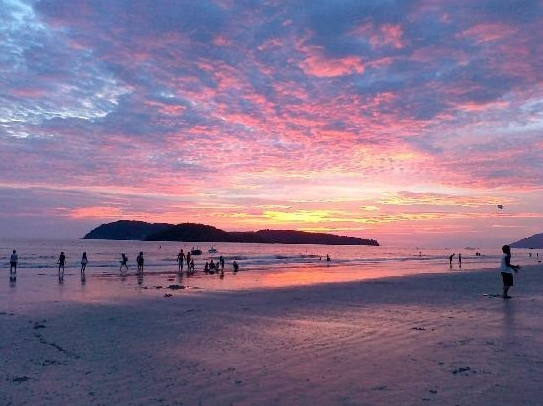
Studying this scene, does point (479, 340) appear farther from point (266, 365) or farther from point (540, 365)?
point (266, 365)

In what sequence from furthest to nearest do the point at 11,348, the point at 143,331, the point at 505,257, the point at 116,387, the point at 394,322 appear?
the point at 505,257 < the point at 394,322 < the point at 143,331 < the point at 11,348 < the point at 116,387

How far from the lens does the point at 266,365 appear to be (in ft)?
31.4

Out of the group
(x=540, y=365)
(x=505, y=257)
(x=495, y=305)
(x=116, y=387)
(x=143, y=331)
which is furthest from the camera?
(x=505, y=257)

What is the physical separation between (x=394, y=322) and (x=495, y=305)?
21.5ft

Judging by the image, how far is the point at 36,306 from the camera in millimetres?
19656

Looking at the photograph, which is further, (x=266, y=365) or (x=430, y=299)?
(x=430, y=299)

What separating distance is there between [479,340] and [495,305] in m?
8.32

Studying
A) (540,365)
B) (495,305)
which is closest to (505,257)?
(495,305)

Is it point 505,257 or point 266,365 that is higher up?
point 505,257

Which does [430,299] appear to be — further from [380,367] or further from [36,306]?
[36,306]

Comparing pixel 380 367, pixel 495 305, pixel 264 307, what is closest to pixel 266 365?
pixel 380 367

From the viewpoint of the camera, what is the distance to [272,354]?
10.6m

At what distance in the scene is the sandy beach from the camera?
768cm

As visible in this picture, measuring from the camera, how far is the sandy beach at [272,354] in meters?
7.68
